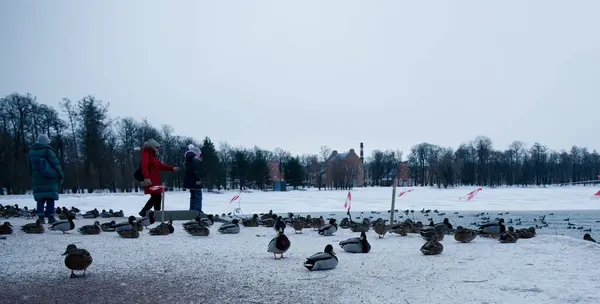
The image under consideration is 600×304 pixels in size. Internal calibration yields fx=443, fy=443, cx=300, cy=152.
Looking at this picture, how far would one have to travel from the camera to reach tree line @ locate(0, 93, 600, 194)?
160ft

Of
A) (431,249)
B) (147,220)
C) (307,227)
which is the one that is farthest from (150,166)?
(431,249)

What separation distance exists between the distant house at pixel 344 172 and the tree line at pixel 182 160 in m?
0.29

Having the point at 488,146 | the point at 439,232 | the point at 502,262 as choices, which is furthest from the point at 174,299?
the point at 488,146

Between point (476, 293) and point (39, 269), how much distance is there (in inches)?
264

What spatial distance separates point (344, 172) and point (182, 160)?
32.9 meters

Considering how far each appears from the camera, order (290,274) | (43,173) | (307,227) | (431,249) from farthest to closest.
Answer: (307,227) < (43,173) < (431,249) < (290,274)

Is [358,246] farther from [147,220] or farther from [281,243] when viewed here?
[147,220]

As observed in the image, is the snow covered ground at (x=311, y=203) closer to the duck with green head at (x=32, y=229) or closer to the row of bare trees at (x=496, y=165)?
the duck with green head at (x=32, y=229)

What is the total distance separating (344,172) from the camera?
89750 millimetres

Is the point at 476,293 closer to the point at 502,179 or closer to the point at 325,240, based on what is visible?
the point at 325,240

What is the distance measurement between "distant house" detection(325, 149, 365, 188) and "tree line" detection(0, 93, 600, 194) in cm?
29

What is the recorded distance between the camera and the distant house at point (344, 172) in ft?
292

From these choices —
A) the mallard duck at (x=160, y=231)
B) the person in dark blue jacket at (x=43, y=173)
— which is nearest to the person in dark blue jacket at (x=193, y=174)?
the person in dark blue jacket at (x=43, y=173)

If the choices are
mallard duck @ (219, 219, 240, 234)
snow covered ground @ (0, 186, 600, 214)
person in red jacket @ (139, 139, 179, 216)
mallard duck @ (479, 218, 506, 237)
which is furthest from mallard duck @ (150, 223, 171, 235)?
snow covered ground @ (0, 186, 600, 214)
